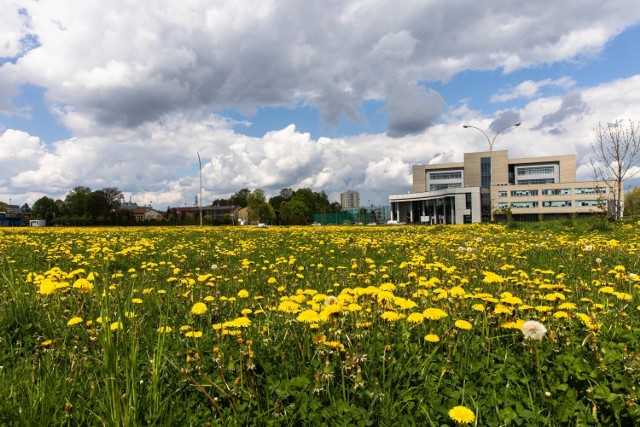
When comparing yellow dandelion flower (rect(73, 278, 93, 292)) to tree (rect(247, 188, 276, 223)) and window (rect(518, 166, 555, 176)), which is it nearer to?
tree (rect(247, 188, 276, 223))

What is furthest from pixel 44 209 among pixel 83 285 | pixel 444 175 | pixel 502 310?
pixel 502 310

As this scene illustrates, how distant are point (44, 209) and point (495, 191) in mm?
136887

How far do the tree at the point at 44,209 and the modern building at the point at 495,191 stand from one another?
109 metres

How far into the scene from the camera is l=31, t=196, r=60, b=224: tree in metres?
119

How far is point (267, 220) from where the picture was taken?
92500 mm

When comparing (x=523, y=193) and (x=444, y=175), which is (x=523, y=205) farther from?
(x=444, y=175)

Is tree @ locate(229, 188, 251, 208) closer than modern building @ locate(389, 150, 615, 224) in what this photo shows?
No

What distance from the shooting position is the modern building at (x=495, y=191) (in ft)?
259

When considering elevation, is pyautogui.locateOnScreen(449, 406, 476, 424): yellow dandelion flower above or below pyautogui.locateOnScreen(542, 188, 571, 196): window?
below

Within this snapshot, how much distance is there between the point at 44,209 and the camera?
121m

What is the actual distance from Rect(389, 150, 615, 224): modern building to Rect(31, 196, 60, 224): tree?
108868 mm

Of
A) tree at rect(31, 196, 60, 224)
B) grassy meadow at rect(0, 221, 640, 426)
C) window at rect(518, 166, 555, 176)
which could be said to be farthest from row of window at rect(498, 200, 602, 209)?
tree at rect(31, 196, 60, 224)

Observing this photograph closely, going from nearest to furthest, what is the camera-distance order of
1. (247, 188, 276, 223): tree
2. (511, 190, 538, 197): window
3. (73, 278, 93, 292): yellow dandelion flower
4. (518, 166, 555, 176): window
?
(73, 278, 93, 292): yellow dandelion flower
(511, 190, 538, 197): window
(247, 188, 276, 223): tree
(518, 166, 555, 176): window

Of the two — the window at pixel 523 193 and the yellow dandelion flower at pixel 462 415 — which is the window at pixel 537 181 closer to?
the window at pixel 523 193
